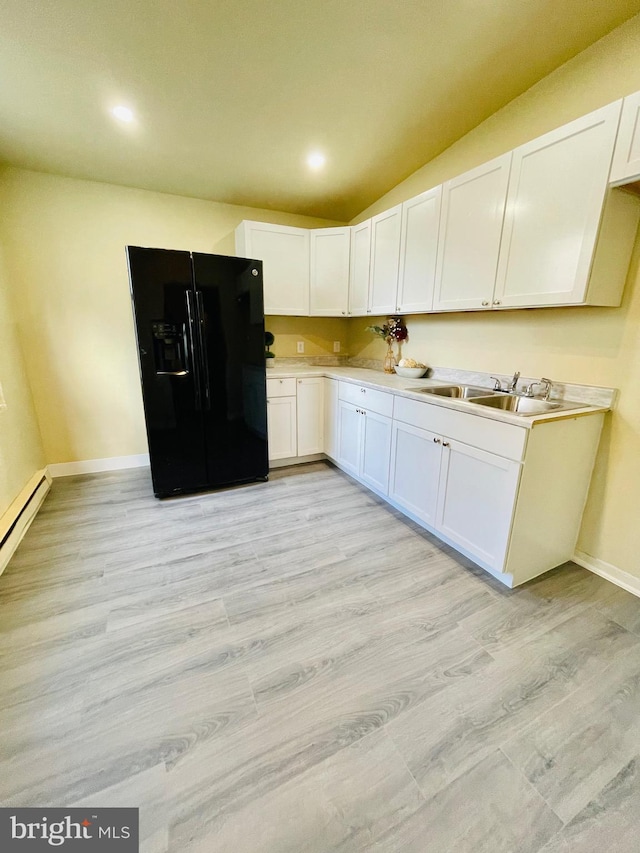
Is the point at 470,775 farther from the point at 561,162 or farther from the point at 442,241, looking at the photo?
the point at 442,241

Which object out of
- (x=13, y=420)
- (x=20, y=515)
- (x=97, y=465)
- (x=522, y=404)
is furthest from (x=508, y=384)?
(x=97, y=465)

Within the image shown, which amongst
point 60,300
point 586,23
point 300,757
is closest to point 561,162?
point 586,23

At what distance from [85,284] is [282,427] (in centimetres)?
214

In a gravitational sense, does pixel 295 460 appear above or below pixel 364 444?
below

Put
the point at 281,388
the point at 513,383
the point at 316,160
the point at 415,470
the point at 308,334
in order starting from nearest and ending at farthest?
1. the point at 513,383
2. the point at 415,470
3. the point at 316,160
4. the point at 281,388
5. the point at 308,334

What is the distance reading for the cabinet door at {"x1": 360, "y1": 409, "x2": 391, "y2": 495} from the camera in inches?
100

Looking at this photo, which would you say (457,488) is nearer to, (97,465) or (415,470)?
(415,470)

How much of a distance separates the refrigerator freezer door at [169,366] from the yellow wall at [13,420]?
2.84 feet

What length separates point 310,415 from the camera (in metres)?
3.32

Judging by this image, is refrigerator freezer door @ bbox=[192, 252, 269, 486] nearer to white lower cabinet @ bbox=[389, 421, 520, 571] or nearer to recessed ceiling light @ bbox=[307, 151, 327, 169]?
recessed ceiling light @ bbox=[307, 151, 327, 169]

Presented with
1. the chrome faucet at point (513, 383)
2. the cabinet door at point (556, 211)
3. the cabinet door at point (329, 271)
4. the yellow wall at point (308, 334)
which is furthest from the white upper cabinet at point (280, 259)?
the chrome faucet at point (513, 383)

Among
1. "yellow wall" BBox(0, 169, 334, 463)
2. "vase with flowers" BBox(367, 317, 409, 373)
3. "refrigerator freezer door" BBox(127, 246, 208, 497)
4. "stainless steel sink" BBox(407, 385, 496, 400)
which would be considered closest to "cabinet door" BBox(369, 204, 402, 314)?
"vase with flowers" BBox(367, 317, 409, 373)

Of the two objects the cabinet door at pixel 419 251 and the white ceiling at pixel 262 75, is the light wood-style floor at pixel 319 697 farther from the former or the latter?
the white ceiling at pixel 262 75

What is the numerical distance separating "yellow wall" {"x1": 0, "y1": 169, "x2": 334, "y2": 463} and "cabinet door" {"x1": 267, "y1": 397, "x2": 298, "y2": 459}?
4.43 feet
